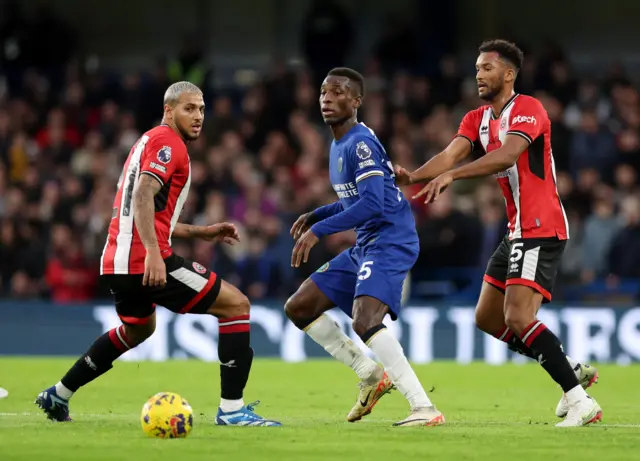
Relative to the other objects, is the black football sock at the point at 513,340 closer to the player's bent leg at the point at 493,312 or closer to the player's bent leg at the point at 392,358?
the player's bent leg at the point at 493,312

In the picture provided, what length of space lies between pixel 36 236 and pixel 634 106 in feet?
28.4

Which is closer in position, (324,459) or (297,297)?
(324,459)

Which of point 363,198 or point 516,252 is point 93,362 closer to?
point 363,198

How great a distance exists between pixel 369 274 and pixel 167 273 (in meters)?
1.37

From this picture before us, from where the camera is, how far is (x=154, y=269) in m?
8.20

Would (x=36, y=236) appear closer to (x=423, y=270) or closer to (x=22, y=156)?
(x=22, y=156)

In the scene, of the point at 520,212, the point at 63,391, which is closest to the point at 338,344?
the point at 520,212

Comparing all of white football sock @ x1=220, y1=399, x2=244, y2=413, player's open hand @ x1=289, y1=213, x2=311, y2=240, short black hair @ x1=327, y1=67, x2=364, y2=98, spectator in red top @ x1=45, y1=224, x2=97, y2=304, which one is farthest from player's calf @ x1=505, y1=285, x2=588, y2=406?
spectator in red top @ x1=45, y1=224, x2=97, y2=304

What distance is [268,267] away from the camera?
668 inches

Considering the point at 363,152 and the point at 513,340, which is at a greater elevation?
the point at 363,152

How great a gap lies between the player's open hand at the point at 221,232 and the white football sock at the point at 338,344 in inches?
33.1

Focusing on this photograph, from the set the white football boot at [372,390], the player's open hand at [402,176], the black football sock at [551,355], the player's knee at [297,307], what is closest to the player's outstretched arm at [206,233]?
the player's knee at [297,307]

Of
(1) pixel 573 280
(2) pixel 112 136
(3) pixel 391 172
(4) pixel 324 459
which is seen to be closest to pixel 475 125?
(3) pixel 391 172

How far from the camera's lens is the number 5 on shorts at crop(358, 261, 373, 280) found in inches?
348
